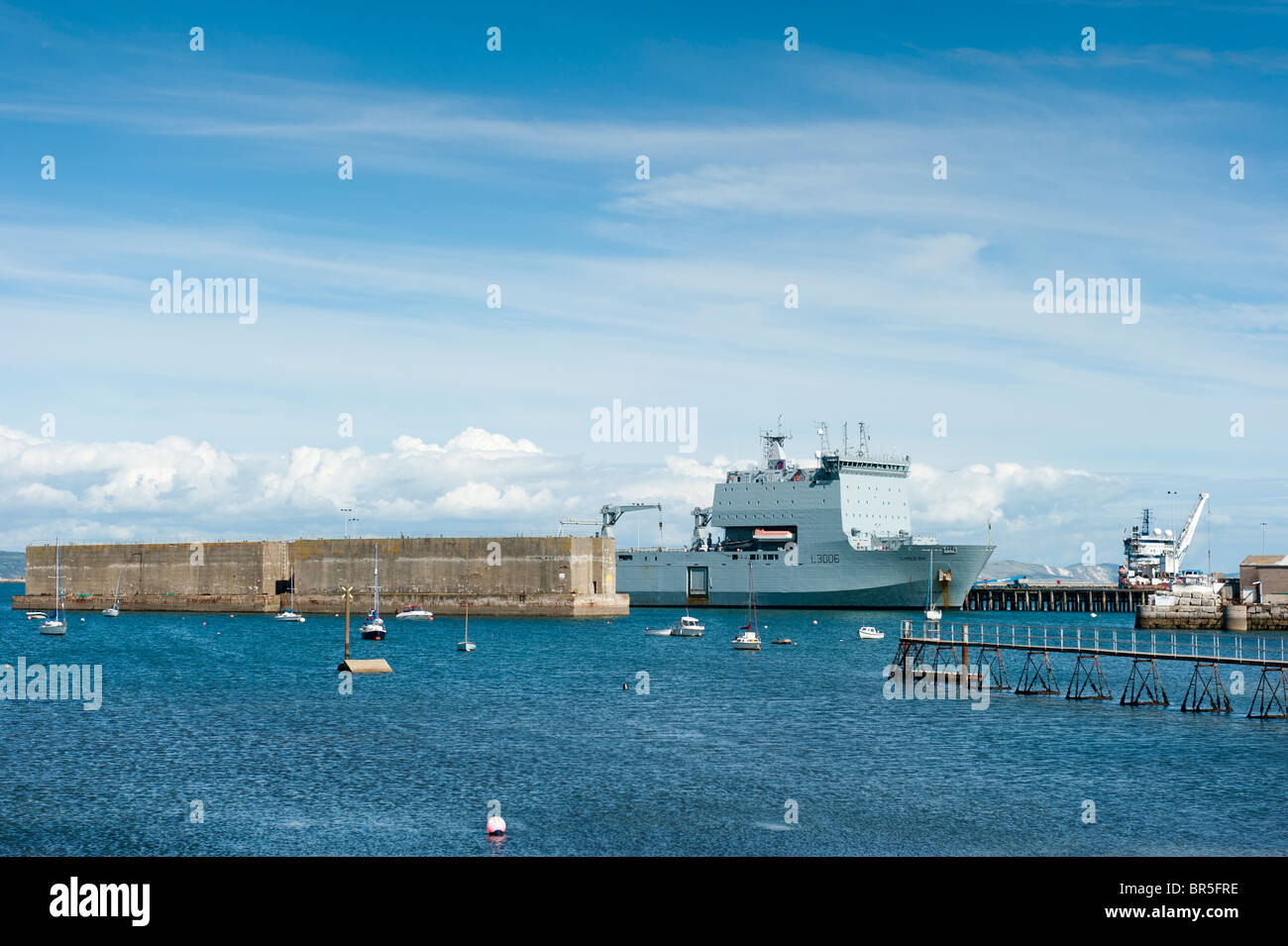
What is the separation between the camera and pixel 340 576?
11519 cm

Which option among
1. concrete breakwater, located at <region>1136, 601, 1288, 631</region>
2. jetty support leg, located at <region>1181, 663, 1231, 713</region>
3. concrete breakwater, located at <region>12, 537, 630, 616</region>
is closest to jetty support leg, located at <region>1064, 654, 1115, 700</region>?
jetty support leg, located at <region>1181, 663, 1231, 713</region>

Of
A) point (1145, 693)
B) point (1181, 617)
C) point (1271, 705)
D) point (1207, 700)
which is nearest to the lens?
point (1271, 705)

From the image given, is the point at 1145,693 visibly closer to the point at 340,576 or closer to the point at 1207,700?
the point at 1207,700

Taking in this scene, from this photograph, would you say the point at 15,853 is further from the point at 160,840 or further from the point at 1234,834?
the point at 1234,834

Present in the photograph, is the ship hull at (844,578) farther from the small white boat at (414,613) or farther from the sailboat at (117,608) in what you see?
the sailboat at (117,608)

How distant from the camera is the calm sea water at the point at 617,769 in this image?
80.2 ft

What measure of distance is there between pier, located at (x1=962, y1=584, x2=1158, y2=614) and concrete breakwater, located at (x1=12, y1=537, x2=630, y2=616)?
1995 inches

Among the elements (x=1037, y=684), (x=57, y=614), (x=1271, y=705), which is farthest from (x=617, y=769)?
(x=57, y=614)

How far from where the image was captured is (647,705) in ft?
152

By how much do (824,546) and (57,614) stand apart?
66.8m

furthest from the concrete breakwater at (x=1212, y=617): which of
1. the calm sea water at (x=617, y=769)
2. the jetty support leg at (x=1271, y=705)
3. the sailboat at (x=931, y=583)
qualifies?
the jetty support leg at (x=1271, y=705)
